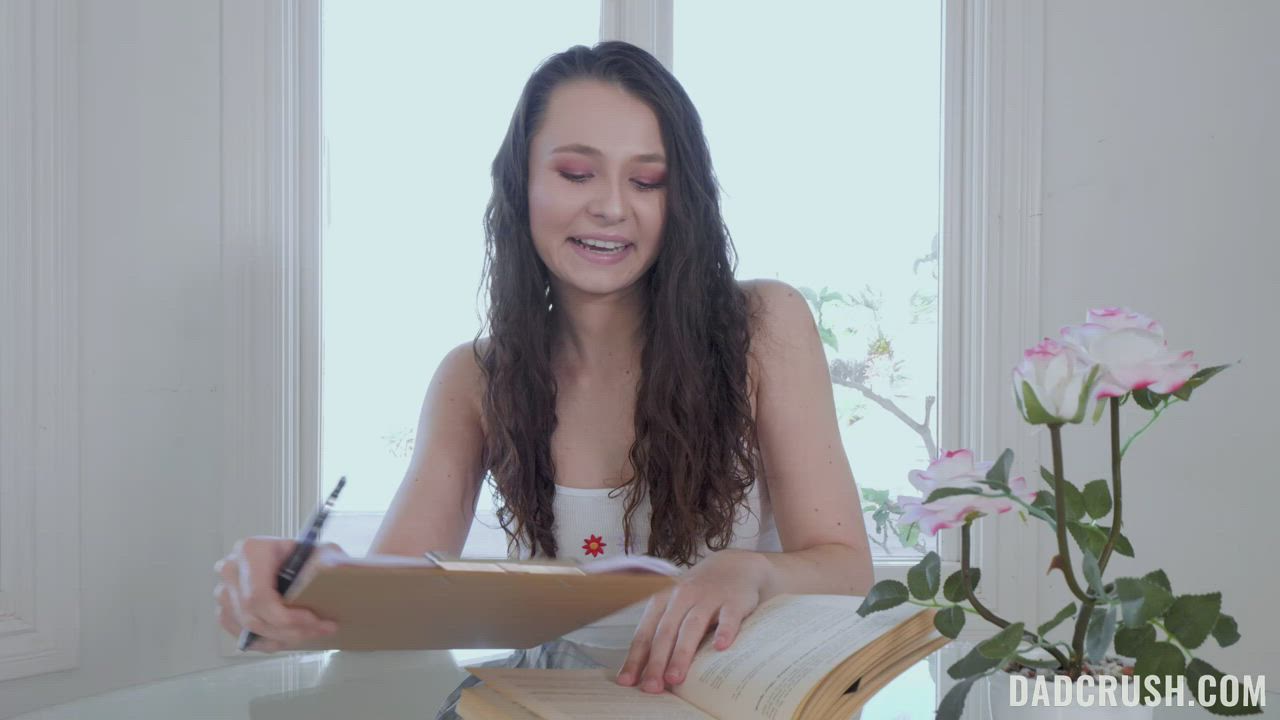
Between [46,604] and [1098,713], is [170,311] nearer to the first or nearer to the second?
[46,604]

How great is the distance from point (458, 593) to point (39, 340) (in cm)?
146

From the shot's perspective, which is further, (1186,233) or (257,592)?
(1186,233)

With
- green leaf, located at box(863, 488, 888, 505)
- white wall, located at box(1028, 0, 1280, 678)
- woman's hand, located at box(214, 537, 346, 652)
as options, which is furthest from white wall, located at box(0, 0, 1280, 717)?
woman's hand, located at box(214, 537, 346, 652)

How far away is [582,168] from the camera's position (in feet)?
4.96

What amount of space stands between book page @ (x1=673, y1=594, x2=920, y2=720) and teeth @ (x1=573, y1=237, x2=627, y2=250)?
72 centimetres

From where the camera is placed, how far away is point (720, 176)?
2.29 m

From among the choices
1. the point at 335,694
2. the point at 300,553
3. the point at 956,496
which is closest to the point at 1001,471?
the point at 956,496

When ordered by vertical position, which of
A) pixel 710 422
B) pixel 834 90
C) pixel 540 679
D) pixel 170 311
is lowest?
pixel 540 679

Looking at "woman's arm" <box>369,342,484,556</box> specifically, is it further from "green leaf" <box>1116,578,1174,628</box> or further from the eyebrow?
"green leaf" <box>1116,578,1174,628</box>

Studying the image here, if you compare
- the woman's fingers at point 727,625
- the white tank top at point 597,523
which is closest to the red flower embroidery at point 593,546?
the white tank top at point 597,523

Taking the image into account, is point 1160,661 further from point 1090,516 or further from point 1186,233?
point 1186,233

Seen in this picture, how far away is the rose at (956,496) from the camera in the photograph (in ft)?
2.08

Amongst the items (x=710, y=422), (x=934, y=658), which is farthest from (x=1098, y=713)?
(x=710, y=422)

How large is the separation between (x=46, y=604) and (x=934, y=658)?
150 cm
